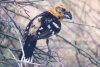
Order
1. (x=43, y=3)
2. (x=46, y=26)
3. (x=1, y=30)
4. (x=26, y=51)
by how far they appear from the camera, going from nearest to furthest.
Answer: (x=26, y=51)
(x=46, y=26)
(x=1, y=30)
(x=43, y=3)

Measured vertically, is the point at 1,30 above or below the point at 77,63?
above

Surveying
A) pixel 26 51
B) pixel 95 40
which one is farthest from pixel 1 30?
pixel 95 40

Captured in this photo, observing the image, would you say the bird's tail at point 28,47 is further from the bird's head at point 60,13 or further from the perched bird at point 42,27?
the bird's head at point 60,13

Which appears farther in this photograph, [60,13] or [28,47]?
[60,13]

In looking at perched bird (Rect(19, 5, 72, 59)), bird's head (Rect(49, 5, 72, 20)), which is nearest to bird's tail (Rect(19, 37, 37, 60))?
perched bird (Rect(19, 5, 72, 59))

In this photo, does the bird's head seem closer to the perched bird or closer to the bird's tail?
the perched bird

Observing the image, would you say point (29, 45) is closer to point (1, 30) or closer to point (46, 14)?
point (46, 14)

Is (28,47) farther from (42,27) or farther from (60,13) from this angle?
(60,13)

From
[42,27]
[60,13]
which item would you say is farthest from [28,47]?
[60,13]
